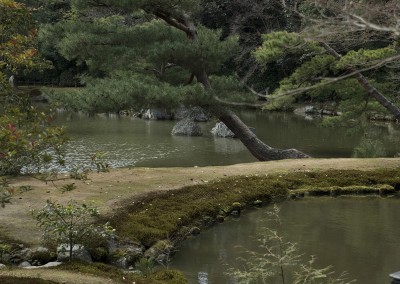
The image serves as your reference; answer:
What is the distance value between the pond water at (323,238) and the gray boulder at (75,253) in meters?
1.30

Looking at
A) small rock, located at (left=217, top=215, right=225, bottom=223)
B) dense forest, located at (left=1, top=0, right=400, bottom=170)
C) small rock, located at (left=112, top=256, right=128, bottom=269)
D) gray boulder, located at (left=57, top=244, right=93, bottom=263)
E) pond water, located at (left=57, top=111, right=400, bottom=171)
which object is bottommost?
small rock, located at (left=112, top=256, right=128, bottom=269)

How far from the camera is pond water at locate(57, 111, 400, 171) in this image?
16.1 meters

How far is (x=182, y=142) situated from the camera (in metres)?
19.0

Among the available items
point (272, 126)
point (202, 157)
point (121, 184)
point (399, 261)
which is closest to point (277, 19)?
point (272, 126)

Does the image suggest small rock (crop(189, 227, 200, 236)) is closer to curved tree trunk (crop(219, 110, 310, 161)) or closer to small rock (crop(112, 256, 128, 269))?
small rock (crop(112, 256, 128, 269))

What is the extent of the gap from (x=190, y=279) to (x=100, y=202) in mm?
2529

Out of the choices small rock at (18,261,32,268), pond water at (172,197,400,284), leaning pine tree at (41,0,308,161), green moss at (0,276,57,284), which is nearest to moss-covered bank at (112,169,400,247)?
pond water at (172,197,400,284)

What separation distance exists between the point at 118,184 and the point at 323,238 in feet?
12.4

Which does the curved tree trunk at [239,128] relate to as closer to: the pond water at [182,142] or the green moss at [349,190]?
the pond water at [182,142]

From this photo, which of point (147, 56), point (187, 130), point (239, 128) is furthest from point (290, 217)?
point (187, 130)

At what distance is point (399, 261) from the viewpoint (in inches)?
310

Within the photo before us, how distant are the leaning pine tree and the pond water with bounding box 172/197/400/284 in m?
3.36

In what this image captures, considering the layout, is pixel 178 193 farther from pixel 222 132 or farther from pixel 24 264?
pixel 222 132

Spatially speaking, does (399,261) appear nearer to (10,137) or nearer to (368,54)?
(10,137)
